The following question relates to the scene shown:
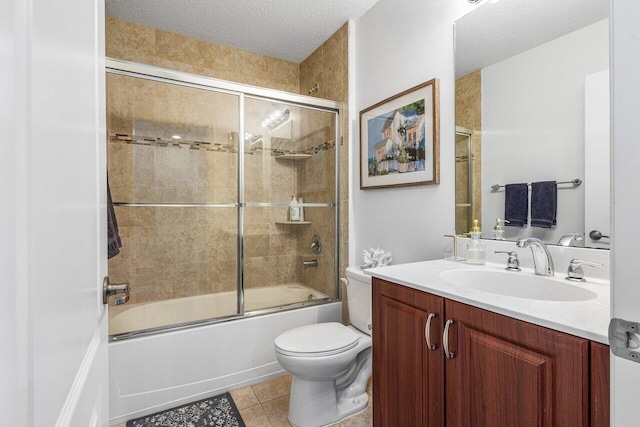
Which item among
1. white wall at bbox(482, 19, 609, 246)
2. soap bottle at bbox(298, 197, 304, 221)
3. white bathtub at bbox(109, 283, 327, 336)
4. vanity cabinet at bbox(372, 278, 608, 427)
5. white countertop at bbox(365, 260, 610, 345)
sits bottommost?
white bathtub at bbox(109, 283, 327, 336)

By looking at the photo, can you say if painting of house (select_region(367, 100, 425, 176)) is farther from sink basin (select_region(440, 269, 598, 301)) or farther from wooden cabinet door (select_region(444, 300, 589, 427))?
wooden cabinet door (select_region(444, 300, 589, 427))

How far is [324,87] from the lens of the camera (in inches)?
104

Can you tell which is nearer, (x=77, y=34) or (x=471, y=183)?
(x=77, y=34)

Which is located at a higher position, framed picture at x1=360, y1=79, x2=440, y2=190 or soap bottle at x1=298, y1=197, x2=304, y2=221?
framed picture at x1=360, y1=79, x2=440, y2=190

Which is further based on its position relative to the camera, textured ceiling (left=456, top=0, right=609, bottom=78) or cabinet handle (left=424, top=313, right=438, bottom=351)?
textured ceiling (left=456, top=0, right=609, bottom=78)

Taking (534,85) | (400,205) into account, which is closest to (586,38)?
(534,85)

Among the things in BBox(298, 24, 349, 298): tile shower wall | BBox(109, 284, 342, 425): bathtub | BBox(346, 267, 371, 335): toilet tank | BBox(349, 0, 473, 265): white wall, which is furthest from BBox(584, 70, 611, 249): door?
BBox(109, 284, 342, 425): bathtub

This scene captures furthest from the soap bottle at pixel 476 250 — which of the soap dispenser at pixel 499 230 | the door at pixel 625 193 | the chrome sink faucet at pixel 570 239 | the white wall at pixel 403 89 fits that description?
the door at pixel 625 193

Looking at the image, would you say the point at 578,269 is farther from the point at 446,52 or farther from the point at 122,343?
the point at 122,343

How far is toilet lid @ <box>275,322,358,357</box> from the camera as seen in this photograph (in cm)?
156

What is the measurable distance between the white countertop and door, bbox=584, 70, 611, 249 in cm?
19

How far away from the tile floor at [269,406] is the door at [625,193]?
53.1 inches

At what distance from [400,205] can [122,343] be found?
176cm

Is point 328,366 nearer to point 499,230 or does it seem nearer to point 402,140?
point 499,230
